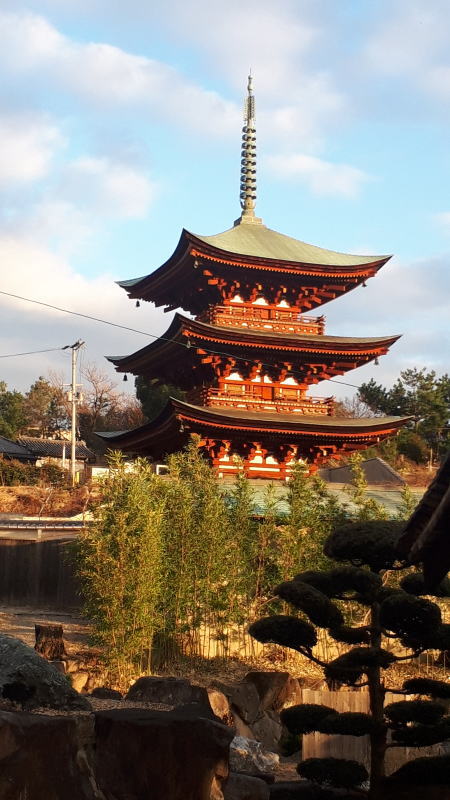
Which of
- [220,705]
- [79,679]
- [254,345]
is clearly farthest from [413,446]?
[79,679]

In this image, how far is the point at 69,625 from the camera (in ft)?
57.6

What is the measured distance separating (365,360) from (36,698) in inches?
673

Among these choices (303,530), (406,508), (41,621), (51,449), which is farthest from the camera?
(51,449)

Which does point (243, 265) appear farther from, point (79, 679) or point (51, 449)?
point (51, 449)

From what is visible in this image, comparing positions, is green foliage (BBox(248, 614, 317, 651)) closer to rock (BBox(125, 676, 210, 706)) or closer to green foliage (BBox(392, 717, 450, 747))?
green foliage (BBox(392, 717, 450, 747))

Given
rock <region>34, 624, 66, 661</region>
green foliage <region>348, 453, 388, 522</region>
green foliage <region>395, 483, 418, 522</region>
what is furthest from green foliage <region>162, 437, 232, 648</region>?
green foliage <region>395, 483, 418, 522</region>

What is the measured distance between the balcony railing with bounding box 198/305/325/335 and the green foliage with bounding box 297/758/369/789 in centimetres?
1531

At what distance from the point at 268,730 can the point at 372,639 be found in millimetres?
6208

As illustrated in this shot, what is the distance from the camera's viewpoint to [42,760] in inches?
233

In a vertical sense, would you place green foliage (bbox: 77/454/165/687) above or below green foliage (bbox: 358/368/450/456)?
below

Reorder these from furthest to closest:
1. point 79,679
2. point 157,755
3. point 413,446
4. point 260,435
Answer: point 413,446
point 260,435
point 79,679
point 157,755

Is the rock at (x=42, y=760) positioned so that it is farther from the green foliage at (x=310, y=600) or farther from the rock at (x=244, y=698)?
the rock at (x=244, y=698)

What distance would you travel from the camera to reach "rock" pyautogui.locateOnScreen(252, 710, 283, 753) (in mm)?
14031

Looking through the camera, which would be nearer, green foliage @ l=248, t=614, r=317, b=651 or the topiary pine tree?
the topiary pine tree
